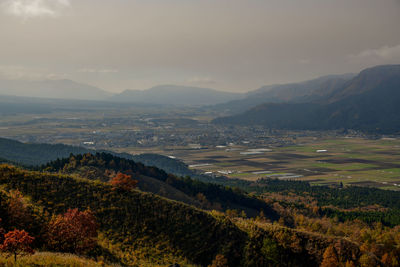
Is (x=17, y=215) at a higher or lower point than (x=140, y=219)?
higher

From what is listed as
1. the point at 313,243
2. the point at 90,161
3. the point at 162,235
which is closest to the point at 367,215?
the point at 313,243

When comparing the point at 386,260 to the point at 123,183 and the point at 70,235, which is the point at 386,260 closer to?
the point at 123,183

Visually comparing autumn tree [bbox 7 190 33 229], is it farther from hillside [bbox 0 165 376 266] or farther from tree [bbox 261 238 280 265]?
tree [bbox 261 238 280 265]

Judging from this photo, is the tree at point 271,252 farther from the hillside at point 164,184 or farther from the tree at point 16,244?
the hillside at point 164,184

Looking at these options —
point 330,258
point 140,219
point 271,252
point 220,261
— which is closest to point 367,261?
point 330,258

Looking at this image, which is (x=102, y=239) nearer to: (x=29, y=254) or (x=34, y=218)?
(x=34, y=218)

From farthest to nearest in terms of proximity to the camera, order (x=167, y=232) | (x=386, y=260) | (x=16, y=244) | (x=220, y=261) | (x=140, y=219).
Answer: (x=140, y=219), (x=167, y=232), (x=386, y=260), (x=220, y=261), (x=16, y=244)
